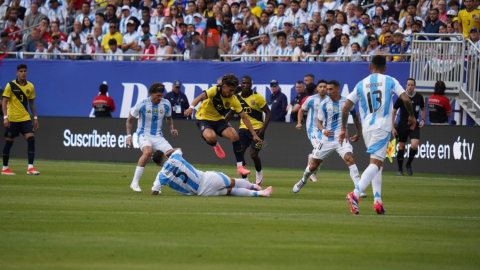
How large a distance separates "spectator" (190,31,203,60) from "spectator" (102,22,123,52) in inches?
141

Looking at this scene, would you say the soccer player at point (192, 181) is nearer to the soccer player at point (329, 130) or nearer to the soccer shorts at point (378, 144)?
the soccer player at point (329, 130)

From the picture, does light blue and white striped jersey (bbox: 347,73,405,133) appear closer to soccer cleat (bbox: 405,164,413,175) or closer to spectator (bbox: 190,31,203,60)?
soccer cleat (bbox: 405,164,413,175)

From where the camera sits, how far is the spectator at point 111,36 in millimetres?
26219

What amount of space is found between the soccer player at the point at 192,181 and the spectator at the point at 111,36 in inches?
583

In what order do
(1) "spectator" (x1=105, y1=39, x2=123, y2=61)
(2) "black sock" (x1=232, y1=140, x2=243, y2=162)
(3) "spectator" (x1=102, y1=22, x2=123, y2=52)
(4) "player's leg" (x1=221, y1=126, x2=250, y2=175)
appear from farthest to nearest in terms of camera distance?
(3) "spectator" (x1=102, y1=22, x2=123, y2=52) < (1) "spectator" (x1=105, y1=39, x2=123, y2=61) < (2) "black sock" (x1=232, y1=140, x2=243, y2=162) < (4) "player's leg" (x1=221, y1=126, x2=250, y2=175)

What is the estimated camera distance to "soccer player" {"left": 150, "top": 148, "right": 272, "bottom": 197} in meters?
11.3

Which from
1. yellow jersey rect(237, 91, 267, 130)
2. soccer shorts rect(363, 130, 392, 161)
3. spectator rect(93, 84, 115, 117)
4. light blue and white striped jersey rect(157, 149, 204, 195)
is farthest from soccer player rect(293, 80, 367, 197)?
spectator rect(93, 84, 115, 117)

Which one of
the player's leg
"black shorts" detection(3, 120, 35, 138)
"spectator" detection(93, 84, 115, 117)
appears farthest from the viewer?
"spectator" detection(93, 84, 115, 117)

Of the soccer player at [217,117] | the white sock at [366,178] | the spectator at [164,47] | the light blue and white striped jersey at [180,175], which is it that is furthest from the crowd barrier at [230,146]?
the white sock at [366,178]

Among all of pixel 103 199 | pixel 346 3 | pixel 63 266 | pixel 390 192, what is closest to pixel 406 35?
pixel 346 3

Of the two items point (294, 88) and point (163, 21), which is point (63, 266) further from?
point (163, 21)

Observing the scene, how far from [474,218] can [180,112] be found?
14.6 metres

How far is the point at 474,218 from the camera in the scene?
9664 mm

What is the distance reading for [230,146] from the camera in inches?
880
